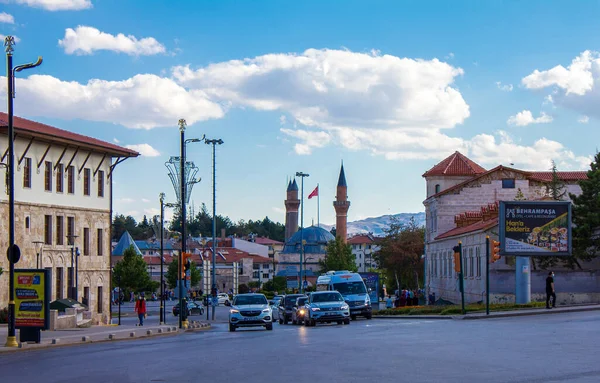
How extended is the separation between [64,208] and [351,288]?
20133 millimetres

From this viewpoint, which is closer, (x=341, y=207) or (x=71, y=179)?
(x=71, y=179)

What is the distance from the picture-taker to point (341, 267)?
121 m

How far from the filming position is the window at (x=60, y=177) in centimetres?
5909

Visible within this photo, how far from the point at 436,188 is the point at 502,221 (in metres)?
43.8

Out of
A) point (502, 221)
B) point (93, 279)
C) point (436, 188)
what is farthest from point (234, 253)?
point (502, 221)

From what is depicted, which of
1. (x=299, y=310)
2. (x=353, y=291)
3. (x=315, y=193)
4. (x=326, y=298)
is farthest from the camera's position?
(x=315, y=193)

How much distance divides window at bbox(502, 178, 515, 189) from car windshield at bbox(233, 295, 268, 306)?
47.0 m

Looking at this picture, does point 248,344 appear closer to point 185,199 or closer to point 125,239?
point 185,199

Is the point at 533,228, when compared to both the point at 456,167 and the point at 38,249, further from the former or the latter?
the point at 456,167

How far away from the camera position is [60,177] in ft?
195

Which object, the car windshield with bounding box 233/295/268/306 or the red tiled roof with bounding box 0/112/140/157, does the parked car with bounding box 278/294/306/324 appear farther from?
the red tiled roof with bounding box 0/112/140/157

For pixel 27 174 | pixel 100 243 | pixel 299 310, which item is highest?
pixel 27 174

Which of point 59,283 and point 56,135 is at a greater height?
point 56,135

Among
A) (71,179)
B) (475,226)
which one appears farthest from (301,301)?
(475,226)
